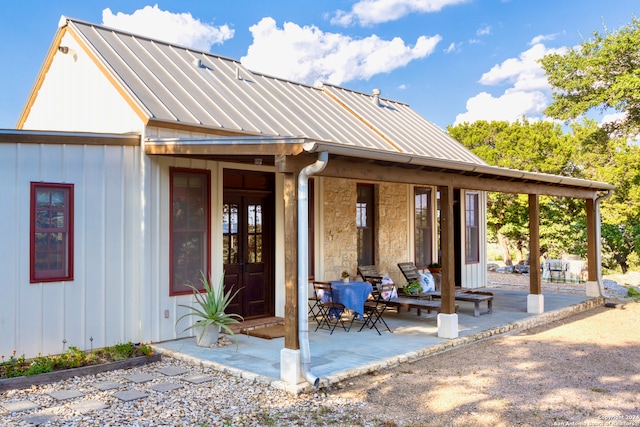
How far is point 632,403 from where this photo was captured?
16.7 ft

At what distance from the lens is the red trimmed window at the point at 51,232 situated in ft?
20.4

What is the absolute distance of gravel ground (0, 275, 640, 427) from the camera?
178 inches

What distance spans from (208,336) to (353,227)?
4.28 metres

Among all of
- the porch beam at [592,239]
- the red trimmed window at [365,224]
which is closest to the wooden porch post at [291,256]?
the red trimmed window at [365,224]

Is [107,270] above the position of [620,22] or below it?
below

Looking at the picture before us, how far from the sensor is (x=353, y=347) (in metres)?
6.97

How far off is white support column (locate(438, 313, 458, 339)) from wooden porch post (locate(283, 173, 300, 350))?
3.04 metres

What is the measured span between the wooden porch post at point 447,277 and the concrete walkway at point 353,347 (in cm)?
18

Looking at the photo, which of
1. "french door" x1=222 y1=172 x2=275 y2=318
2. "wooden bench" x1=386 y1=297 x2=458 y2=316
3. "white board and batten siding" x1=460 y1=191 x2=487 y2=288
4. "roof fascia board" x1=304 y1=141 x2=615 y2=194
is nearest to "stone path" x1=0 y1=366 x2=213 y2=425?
"french door" x1=222 y1=172 x2=275 y2=318

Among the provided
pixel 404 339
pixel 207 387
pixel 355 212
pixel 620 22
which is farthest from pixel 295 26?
pixel 207 387

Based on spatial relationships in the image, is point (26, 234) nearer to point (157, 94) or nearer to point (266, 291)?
point (157, 94)

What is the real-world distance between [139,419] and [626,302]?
1176 centimetres

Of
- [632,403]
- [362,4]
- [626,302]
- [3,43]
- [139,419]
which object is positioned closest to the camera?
[139,419]

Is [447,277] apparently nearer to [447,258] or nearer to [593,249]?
[447,258]
